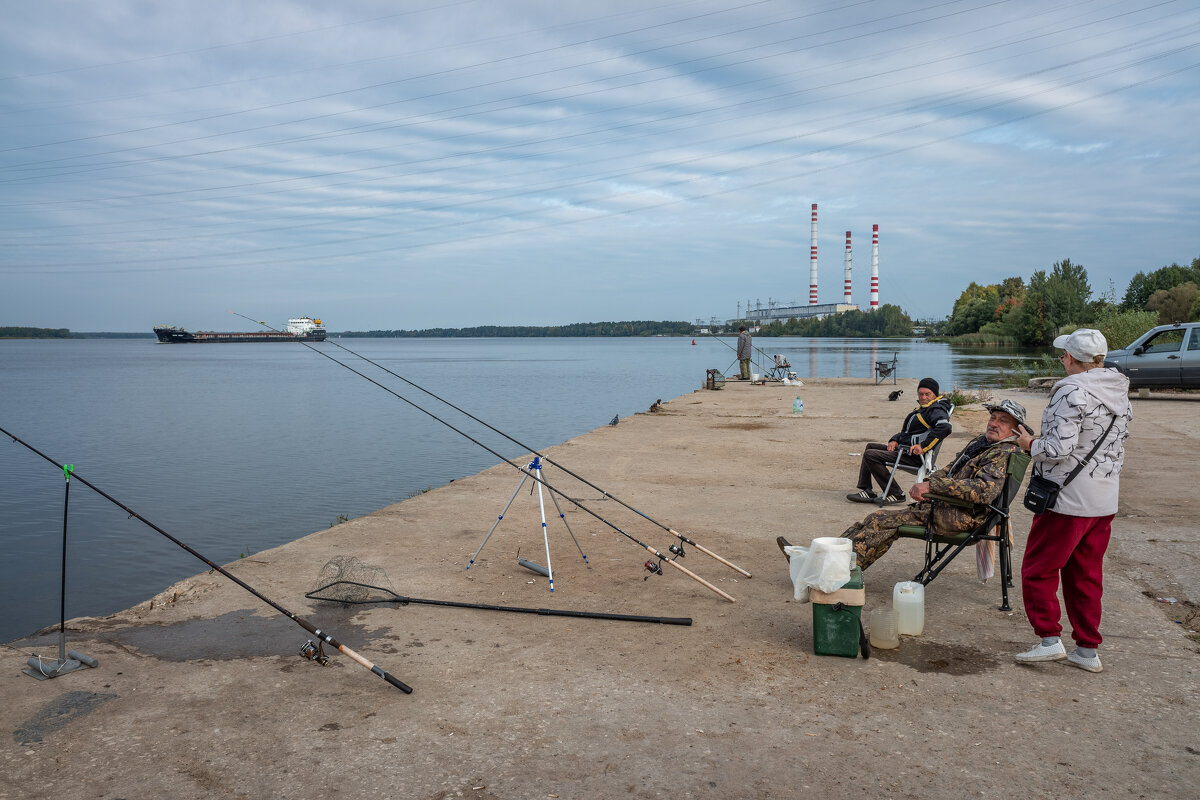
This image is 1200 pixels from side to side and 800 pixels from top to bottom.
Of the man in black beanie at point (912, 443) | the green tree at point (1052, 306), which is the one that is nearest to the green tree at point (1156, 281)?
the green tree at point (1052, 306)

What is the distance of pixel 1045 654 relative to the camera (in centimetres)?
446

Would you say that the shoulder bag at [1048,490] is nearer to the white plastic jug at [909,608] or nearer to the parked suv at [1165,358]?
the white plastic jug at [909,608]

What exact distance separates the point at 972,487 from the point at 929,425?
9.78ft

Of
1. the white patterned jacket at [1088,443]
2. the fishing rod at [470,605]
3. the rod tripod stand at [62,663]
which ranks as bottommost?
the fishing rod at [470,605]

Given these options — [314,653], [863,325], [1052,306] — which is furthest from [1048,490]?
[863,325]

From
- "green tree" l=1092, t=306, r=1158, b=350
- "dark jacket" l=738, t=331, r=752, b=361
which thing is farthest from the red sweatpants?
"dark jacket" l=738, t=331, r=752, b=361

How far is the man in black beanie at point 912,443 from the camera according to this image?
811 centimetres

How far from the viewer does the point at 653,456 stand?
40.1 feet

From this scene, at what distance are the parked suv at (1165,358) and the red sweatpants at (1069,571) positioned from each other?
55.7ft

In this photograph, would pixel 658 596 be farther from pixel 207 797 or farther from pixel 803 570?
pixel 207 797

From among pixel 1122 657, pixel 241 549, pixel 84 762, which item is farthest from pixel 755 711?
pixel 241 549

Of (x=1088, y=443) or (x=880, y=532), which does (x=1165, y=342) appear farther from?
(x=1088, y=443)

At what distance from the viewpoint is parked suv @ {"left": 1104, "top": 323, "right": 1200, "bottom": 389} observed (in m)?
18.8

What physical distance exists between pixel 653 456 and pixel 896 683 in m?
7.98
